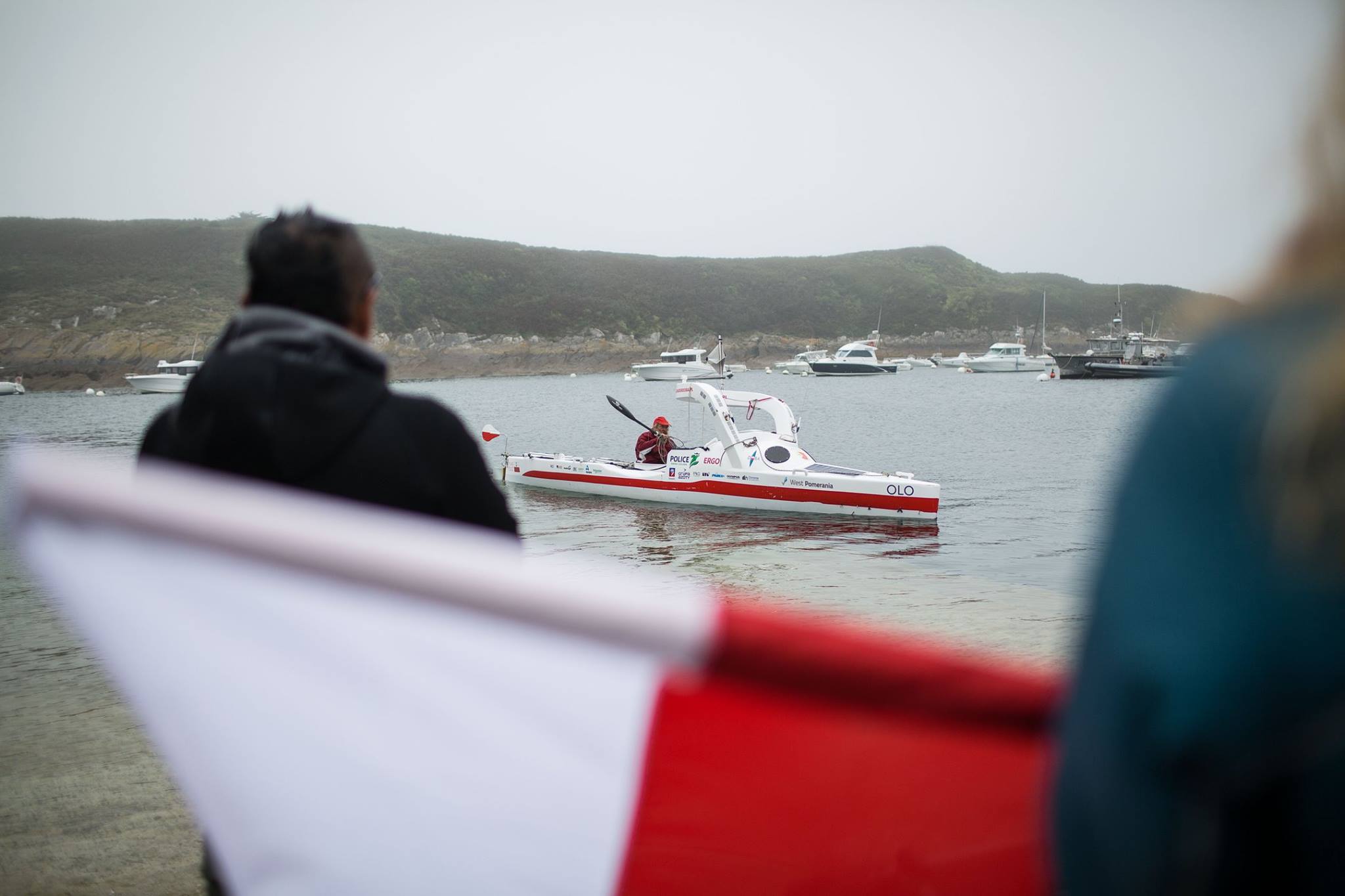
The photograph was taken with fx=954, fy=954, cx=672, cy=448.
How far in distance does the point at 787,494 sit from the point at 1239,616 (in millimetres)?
19907

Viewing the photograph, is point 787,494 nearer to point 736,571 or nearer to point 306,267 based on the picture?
point 736,571

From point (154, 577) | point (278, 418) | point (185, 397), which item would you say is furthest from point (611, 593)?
point (185, 397)

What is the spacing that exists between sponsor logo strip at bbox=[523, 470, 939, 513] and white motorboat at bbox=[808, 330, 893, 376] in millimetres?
85336

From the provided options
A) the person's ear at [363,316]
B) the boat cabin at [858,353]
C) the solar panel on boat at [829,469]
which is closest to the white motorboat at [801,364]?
the boat cabin at [858,353]

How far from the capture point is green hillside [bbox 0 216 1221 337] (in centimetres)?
11125

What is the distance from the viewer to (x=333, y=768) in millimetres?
1475

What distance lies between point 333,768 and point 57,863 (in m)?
4.71

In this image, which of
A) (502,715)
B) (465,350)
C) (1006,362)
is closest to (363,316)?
(502,715)

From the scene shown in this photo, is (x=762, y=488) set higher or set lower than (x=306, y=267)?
lower

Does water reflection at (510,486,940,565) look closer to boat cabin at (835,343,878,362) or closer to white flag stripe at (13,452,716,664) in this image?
white flag stripe at (13,452,716,664)

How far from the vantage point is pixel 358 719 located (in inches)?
56.6

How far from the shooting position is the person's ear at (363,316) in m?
2.24

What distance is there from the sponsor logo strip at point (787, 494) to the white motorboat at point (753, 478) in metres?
0.01

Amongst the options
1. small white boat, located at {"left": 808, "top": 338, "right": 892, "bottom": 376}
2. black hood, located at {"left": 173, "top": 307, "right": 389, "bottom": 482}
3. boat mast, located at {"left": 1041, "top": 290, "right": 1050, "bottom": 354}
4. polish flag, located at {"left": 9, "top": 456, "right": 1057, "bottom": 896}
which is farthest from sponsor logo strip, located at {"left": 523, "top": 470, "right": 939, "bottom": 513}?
boat mast, located at {"left": 1041, "top": 290, "right": 1050, "bottom": 354}
